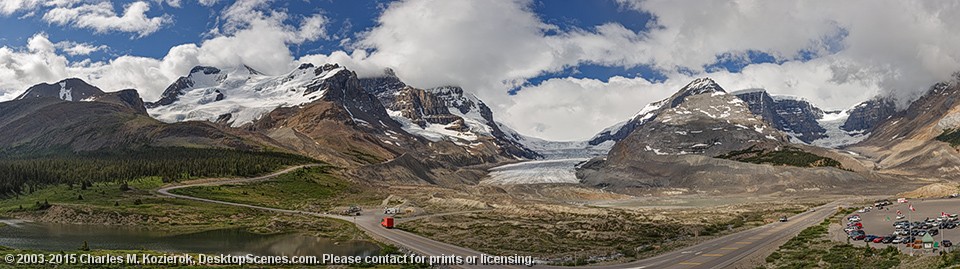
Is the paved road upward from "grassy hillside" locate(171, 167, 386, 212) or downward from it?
downward

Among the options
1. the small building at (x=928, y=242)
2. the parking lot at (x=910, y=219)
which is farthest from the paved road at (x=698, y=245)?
the small building at (x=928, y=242)

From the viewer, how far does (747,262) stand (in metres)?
76.7

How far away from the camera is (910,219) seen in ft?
387

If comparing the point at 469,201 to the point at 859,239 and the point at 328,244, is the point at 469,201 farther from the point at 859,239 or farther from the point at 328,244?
the point at 859,239

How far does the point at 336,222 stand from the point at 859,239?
90.6m

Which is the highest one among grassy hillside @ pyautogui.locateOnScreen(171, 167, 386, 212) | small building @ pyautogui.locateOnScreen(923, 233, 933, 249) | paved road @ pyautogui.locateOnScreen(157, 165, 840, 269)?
grassy hillside @ pyautogui.locateOnScreen(171, 167, 386, 212)

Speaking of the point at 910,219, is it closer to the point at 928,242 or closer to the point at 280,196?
the point at 928,242

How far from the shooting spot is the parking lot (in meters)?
89.5

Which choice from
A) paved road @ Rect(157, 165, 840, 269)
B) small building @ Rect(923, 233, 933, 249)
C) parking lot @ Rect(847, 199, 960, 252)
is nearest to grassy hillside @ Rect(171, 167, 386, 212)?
paved road @ Rect(157, 165, 840, 269)

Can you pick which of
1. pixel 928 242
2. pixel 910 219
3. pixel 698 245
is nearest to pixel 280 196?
pixel 698 245

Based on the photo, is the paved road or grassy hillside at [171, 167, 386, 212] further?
grassy hillside at [171, 167, 386, 212]

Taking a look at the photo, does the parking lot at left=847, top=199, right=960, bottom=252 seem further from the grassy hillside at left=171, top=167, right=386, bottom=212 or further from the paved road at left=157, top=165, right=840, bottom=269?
the grassy hillside at left=171, top=167, right=386, bottom=212

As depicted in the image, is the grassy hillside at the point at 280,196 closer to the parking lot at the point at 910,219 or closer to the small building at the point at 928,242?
the parking lot at the point at 910,219

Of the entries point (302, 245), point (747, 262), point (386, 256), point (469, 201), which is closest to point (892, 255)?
point (747, 262)
